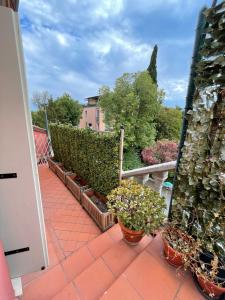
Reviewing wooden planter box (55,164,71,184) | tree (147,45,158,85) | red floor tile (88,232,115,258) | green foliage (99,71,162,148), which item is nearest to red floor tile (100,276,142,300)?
red floor tile (88,232,115,258)

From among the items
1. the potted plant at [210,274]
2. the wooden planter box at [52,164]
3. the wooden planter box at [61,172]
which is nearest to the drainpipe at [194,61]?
the potted plant at [210,274]

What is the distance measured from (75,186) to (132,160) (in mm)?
5971

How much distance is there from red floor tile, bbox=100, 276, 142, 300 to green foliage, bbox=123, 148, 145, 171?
7.16m

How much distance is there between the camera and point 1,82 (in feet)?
2.76

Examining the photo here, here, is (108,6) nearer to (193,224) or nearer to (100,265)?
(193,224)

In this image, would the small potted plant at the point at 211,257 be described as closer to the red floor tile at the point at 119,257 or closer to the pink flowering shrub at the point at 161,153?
the red floor tile at the point at 119,257

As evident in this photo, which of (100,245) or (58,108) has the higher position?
(58,108)

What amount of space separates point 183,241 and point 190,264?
13 cm

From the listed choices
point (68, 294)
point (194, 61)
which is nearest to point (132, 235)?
point (68, 294)

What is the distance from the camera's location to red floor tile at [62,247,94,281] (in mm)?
1490

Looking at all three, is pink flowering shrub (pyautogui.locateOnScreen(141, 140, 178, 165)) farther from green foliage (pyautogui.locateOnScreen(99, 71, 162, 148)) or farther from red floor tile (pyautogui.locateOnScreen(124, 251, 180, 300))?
red floor tile (pyautogui.locateOnScreen(124, 251, 180, 300))

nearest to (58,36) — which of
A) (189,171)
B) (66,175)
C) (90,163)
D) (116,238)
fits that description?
(90,163)

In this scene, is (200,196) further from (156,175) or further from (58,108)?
(58,108)

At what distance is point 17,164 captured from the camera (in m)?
0.99
